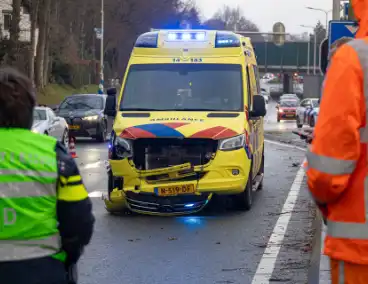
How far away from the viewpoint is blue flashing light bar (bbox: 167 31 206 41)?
1320 cm

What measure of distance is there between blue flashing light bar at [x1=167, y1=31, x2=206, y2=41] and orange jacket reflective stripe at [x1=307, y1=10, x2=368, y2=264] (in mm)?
9721

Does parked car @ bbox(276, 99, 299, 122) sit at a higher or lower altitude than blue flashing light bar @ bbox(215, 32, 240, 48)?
lower

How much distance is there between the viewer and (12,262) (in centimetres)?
368

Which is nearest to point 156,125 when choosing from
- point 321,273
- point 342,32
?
point 342,32

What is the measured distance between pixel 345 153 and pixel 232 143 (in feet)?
26.9

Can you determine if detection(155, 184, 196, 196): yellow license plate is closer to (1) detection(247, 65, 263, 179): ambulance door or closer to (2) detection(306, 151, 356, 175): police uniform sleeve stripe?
(1) detection(247, 65, 263, 179): ambulance door

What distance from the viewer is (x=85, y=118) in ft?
93.6

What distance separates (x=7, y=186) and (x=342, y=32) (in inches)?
410

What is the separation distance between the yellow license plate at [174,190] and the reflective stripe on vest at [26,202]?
7.53 m

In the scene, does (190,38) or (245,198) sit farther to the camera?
(190,38)

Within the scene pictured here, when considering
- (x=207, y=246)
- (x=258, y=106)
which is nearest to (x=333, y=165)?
(x=207, y=246)

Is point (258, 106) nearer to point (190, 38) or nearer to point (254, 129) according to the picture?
point (254, 129)

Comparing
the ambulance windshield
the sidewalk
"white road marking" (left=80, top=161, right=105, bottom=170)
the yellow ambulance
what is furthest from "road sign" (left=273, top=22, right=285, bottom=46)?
the sidewalk

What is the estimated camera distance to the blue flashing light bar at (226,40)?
42.9 ft
